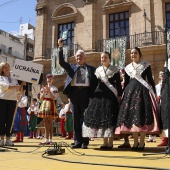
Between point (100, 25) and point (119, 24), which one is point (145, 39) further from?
point (100, 25)

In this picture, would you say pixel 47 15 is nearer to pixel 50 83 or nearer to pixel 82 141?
pixel 50 83

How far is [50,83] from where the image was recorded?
5.56 meters

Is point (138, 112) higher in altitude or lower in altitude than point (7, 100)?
lower

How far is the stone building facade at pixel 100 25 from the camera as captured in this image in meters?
15.3

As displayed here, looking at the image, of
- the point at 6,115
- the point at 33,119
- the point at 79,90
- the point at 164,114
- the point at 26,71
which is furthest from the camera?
the point at 33,119

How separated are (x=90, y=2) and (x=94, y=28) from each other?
1.81 meters

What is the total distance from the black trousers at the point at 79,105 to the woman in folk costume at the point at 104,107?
0.94ft

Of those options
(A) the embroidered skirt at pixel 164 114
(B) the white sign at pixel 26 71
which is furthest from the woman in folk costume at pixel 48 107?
(A) the embroidered skirt at pixel 164 114

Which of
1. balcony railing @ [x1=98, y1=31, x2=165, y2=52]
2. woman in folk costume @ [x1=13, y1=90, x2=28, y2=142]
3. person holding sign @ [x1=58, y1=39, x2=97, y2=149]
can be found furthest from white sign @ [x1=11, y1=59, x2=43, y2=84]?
balcony railing @ [x1=98, y1=31, x2=165, y2=52]

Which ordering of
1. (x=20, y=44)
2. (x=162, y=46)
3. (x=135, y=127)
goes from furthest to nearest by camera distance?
→ (x=20, y=44)
(x=162, y=46)
(x=135, y=127)

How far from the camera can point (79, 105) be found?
4.62m

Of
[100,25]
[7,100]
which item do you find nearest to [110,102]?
[7,100]

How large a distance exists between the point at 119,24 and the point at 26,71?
12672 millimetres

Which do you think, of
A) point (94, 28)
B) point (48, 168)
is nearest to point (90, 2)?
point (94, 28)
